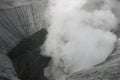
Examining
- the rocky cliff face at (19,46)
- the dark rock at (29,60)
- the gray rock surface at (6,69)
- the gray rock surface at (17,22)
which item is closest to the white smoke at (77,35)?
the dark rock at (29,60)

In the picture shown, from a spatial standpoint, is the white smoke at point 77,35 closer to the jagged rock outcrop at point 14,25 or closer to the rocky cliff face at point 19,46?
the rocky cliff face at point 19,46

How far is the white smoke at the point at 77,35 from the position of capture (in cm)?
656

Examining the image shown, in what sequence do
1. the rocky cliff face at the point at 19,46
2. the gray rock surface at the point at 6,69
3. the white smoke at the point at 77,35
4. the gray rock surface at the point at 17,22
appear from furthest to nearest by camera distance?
the white smoke at the point at 77,35 < the gray rock surface at the point at 17,22 < the rocky cliff face at the point at 19,46 < the gray rock surface at the point at 6,69

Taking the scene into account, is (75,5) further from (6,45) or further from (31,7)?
(6,45)

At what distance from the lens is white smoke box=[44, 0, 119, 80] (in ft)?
21.5

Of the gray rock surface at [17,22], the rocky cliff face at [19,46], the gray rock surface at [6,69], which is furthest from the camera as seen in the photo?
the gray rock surface at [17,22]

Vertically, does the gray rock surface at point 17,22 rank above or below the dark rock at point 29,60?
above

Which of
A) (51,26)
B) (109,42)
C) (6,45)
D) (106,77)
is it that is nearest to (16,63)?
(6,45)

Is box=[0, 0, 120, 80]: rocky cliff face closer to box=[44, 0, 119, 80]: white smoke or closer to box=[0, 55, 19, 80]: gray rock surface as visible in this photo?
box=[0, 55, 19, 80]: gray rock surface

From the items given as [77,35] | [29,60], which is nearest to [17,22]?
[29,60]

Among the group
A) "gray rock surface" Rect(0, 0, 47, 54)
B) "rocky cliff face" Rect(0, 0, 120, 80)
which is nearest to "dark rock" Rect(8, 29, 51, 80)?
"rocky cliff face" Rect(0, 0, 120, 80)

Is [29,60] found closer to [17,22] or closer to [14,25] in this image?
[14,25]

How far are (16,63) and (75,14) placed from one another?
3648 millimetres

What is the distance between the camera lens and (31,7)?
750 centimetres
